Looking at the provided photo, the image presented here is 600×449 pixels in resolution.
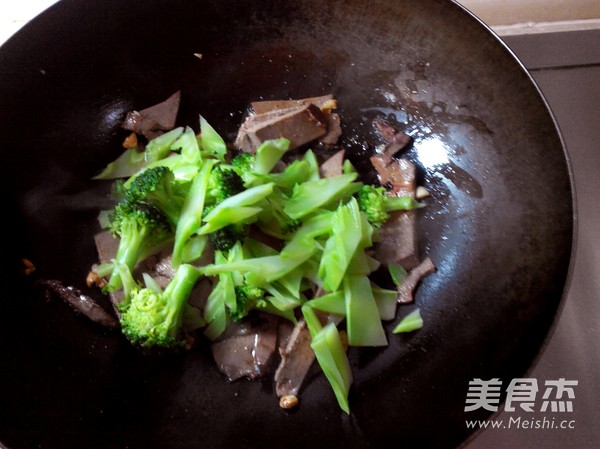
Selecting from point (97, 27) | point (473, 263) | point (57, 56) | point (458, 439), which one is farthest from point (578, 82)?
point (57, 56)

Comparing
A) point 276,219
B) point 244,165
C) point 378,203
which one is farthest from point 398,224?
point 244,165

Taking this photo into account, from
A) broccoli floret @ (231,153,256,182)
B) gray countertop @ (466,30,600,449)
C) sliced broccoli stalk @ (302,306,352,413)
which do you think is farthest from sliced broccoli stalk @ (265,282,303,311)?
gray countertop @ (466,30,600,449)

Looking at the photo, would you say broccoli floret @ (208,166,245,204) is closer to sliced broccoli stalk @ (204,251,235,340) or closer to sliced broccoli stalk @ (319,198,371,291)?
sliced broccoli stalk @ (204,251,235,340)

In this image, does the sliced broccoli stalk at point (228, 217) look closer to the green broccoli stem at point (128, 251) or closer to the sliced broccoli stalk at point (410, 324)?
the green broccoli stem at point (128, 251)

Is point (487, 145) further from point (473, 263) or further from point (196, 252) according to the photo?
point (196, 252)

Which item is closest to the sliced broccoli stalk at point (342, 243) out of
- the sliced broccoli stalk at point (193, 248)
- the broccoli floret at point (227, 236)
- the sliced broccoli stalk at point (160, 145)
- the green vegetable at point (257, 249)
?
the green vegetable at point (257, 249)
